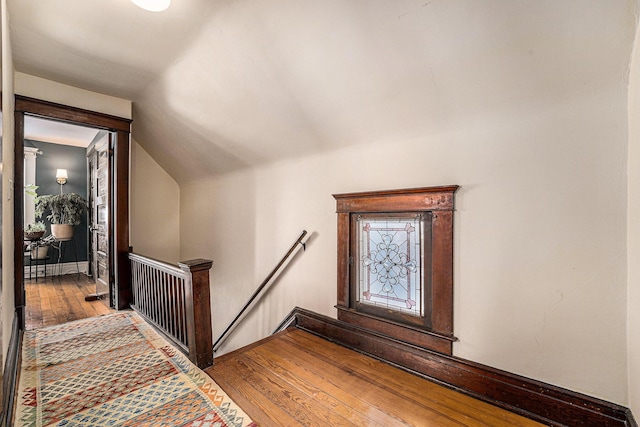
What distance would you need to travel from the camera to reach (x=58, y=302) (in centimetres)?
354

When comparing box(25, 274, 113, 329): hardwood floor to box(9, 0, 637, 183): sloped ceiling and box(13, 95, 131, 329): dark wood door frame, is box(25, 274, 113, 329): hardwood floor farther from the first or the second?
box(9, 0, 637, 183): sloped ceiling

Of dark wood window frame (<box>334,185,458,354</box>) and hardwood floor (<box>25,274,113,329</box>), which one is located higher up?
dark wood window frame (<box>334,185,458,354</box>)

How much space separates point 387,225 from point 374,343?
92 cm

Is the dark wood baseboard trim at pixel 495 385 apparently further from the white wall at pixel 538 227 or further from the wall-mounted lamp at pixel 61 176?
the wall-mounted lamp at pixel 61 176

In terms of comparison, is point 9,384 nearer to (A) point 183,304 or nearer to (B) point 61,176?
(A) point 183,304

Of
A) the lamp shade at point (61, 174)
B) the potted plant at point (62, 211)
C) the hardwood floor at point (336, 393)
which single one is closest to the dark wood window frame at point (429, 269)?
the hardwood floor at point (336, 393)

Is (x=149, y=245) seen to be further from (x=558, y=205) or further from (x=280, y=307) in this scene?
(x=558, y=205)

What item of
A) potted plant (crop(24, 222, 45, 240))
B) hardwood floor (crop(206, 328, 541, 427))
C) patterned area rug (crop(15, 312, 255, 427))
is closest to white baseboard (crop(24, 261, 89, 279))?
potted plant (crop(24, 222, 45, 240))

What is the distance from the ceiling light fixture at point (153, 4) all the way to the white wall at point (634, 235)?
247 cm

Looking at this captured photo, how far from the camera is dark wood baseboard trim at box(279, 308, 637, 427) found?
4.77 feet

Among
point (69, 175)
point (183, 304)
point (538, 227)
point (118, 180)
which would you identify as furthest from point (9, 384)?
point (69, 175)

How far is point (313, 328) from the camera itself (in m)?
2.67

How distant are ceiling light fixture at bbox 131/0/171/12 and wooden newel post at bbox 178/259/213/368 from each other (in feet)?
5.59

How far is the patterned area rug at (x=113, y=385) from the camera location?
1.60m
